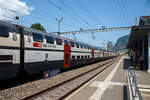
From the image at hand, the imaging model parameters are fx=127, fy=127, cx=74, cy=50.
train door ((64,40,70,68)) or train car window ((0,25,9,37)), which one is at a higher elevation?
train car window ((0,25,9,37))

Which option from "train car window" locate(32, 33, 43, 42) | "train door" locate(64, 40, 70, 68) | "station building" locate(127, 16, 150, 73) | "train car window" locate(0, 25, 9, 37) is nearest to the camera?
"train car window" locate(0, 25, 9, 37)

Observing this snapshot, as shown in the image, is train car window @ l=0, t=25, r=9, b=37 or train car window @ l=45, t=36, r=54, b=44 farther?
train car window @ l=45, t=36, r=54, b=44

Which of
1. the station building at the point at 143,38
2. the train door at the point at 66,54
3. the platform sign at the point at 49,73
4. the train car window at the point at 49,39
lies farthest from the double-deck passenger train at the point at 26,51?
the station building at the point at 143,38

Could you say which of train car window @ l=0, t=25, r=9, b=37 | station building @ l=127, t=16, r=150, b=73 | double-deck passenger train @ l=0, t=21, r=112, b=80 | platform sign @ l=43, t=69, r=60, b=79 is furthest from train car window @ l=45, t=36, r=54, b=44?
station building @ l=127, t=16, r=150, b=73

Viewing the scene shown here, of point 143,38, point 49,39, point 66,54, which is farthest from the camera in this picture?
point 143,38

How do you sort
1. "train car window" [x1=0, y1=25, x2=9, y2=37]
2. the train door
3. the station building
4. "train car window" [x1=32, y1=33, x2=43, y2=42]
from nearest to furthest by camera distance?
1. "train car window" [x1=0, y1=25, x2=9, y2=37]
2. "train car window" [x1=32, y1=33, x2=43, y2=42]
3. the train door
4. the station building

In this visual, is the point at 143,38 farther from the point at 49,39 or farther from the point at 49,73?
the point at 49,73

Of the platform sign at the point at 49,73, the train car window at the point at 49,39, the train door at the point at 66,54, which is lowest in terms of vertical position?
the platform sign at the point at 49,73

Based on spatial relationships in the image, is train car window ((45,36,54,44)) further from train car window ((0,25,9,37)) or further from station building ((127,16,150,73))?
station building ((127,16,150,73))

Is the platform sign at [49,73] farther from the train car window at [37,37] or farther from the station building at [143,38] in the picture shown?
the station building at [143,38]

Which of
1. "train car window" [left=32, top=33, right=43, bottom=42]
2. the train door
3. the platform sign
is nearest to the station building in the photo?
the train door

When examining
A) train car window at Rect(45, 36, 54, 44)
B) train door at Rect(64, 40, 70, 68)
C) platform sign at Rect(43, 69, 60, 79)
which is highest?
train car window at Rect(45, 36, 54, 44)

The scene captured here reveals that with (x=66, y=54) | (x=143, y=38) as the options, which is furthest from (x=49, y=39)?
(x=143, y=38)

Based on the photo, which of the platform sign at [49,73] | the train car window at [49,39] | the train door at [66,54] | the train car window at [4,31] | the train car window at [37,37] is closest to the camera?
the train car window at [4,31]
